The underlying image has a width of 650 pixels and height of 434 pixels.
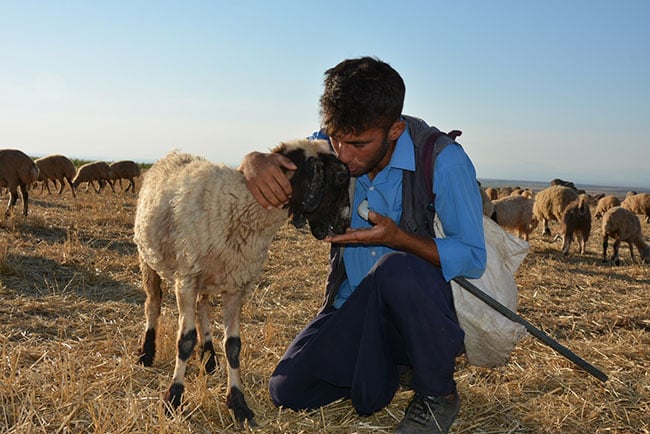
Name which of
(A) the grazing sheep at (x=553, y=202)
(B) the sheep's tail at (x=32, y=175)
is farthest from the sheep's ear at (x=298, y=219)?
(A) the grazing sheep at (x=553, y=202)

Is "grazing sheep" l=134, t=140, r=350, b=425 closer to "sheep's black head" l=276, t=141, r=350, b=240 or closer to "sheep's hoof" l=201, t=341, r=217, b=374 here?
"sheep's black head" l=276, t=141, r=350, b=240

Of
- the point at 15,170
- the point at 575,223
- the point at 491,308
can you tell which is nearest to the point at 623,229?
the point at 575,223

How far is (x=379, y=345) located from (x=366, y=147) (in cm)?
123

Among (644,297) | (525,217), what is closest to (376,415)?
(644,297)

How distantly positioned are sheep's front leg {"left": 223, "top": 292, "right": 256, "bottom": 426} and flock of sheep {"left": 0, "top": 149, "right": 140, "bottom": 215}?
1047 centimetres

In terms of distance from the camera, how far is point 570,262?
1223 cm

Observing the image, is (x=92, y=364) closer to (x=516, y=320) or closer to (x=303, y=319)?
(x=303, y=319)

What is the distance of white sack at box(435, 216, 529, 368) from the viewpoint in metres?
3.53

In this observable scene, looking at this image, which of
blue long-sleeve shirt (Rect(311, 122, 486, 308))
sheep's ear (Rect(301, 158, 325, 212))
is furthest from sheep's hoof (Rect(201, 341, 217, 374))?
blue long-sleeve shirt (Rect(311, 122, 486, 308))

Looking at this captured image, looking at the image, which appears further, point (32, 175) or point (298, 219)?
point (32, 175)

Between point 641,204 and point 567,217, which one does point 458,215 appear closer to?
point 567,217

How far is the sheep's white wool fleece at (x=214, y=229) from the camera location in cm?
377

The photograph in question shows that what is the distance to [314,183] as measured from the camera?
361 centimetres

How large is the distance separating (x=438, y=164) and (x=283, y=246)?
8.19m
